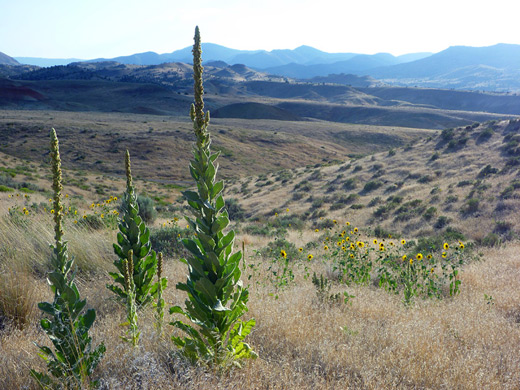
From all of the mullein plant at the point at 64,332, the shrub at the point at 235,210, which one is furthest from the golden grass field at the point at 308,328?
the shrub at the point at 235,210

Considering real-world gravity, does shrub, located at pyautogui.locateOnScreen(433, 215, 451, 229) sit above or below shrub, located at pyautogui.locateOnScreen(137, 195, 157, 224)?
below

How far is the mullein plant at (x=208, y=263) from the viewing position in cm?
278

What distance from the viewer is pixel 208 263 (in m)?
2.85

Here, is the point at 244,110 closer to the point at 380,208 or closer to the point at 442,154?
the point at 442,154

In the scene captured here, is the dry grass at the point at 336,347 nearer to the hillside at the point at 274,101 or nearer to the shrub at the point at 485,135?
the shrub at the point at 485,135

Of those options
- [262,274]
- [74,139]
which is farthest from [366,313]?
[74,139]

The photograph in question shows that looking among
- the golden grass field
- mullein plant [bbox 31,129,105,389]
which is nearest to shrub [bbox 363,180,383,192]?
the golden grass field

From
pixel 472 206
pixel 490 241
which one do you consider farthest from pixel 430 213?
pixel 490 241

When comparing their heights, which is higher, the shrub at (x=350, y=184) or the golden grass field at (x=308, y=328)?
the golden grass field at (x=308, y=328)

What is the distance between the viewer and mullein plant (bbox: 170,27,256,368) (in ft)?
9.11

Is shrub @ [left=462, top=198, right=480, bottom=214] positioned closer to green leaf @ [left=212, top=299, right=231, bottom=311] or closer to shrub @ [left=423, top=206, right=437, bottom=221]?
shrub @ [left=423, top=206, right=437, bottom=221]

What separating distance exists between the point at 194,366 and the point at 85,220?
6.62 m

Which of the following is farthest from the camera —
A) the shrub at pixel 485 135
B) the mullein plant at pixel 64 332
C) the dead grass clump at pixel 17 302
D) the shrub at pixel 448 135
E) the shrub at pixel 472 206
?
the shrub at pixel 448 135

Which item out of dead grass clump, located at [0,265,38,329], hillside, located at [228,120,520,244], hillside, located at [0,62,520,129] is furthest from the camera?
hillside, located at [0,62,520,129]
